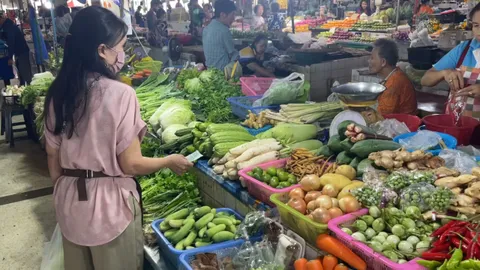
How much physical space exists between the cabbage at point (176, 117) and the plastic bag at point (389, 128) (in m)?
1.98

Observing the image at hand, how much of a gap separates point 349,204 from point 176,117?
2.48m

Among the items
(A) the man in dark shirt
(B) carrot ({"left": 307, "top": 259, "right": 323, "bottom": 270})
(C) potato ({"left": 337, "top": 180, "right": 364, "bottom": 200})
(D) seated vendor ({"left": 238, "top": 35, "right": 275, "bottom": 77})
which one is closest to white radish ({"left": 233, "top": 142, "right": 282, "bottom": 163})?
(C) potato ({"left": 337, "top": 180, "right": 364, "bottom": 200})

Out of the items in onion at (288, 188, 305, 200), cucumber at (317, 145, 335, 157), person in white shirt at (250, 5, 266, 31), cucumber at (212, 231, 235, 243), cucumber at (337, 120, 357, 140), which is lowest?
cucumber at (212, 231, 235, 243)

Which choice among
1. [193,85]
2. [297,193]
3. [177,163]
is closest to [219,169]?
[177,163]

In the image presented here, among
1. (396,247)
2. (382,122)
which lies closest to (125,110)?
(396,247)

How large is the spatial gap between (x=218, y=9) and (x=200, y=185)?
361cm

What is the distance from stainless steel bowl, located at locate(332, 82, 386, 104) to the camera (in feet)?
9.56

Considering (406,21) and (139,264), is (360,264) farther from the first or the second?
(406,21)

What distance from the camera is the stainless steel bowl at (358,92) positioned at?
9.56ft

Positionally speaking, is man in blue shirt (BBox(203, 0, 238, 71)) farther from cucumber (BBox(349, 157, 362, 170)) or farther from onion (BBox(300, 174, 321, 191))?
onion (BBox(300, 174, 321, 191))

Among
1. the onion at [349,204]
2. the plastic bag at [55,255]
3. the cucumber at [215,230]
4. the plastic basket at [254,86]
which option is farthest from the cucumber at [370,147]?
the plastic bag at [55,255]

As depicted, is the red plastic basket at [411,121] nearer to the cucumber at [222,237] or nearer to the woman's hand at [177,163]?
the cucumber at [222,237]

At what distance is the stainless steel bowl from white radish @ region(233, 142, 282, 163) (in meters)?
0.60

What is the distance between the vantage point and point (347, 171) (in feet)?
8.19
